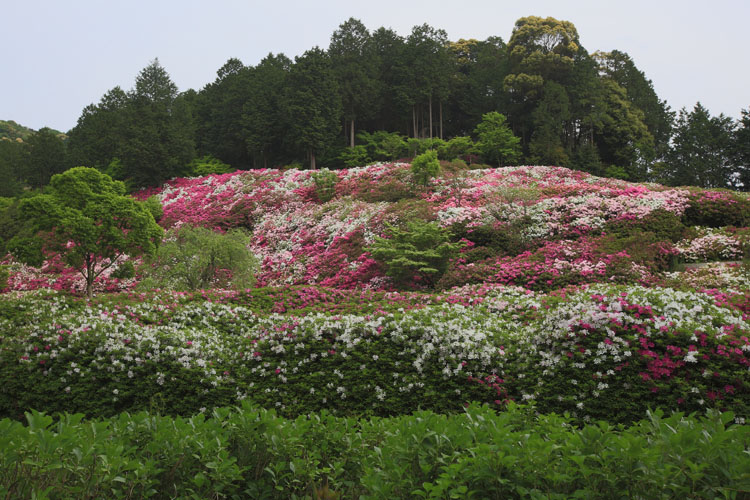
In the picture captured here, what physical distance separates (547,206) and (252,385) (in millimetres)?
10923

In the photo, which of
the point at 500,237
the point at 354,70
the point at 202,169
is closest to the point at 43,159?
the point at 202,169

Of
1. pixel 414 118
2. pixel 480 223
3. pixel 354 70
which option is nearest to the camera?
pixel 480 223

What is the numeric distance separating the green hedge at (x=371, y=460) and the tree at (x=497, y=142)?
99.4 feet

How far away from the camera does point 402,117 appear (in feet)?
131

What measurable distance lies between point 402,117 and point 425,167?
23.1 m

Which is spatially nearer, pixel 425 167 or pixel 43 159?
pixel 425 167

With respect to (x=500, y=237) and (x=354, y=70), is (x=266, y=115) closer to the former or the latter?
(x=354, y=70)

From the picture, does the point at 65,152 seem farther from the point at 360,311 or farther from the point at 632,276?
the point at 632,276

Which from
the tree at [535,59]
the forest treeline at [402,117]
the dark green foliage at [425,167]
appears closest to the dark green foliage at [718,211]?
the dark green foliage at [425,167]

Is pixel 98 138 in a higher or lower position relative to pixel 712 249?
higher

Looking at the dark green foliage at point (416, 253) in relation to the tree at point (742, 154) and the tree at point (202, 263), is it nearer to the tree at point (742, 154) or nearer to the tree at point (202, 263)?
the tree at point (202, 263)

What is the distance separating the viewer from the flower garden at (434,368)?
7.60 feet

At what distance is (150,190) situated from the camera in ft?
99.6

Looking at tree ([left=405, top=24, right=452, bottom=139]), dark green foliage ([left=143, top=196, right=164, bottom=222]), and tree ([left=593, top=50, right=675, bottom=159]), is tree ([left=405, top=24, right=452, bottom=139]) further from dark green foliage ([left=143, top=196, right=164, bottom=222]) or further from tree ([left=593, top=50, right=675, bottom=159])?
dark green foliage ([left=143, top=196, right=164, bottom=222])
